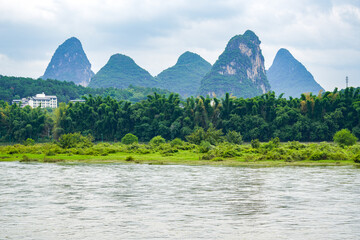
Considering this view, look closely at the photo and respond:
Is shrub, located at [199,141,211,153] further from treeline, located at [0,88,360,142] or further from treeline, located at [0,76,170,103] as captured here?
treeline, located at [0,76,170,103]

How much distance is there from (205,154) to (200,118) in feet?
86.5

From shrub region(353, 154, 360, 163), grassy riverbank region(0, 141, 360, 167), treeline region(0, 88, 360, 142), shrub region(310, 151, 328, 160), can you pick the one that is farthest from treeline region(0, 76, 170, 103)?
shrub region(353, 154, 360, 163)

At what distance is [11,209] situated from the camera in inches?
579

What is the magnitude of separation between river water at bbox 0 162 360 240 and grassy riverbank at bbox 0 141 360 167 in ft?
15.7

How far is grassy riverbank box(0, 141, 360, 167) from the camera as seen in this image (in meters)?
29.8

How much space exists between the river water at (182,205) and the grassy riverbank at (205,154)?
4792mm

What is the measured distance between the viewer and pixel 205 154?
32844mm

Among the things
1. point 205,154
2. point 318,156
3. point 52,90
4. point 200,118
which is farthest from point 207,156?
point 52,90

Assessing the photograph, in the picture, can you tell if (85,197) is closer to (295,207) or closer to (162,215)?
(162,215)

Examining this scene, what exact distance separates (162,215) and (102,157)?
2186 cm

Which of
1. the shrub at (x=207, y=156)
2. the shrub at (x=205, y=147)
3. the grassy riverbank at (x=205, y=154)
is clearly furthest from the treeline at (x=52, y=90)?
the shrub at (x=207, y=156)

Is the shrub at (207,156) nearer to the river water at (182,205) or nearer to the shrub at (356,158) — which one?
the river water at (182,205)

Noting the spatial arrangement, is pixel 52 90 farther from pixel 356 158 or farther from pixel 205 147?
pixel 356 158

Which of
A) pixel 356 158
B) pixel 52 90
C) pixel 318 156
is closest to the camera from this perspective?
pixel 356 158
